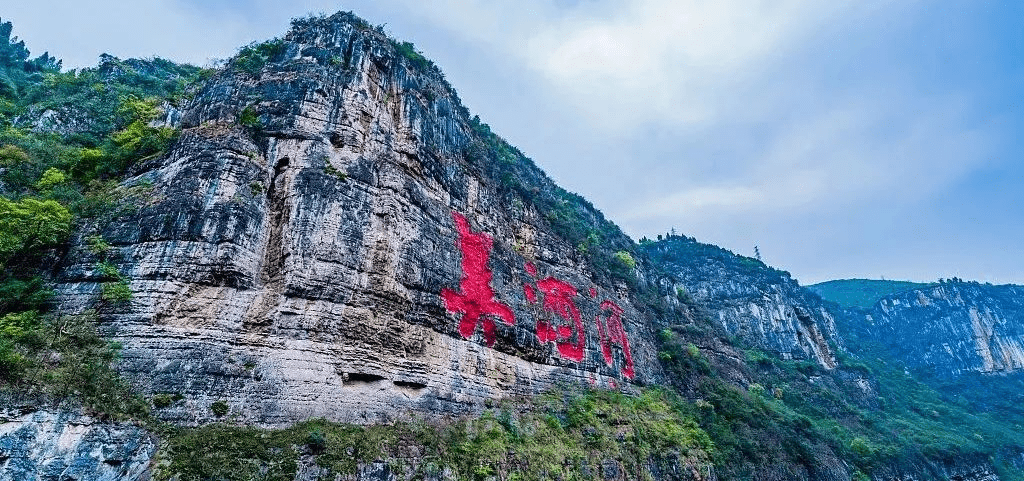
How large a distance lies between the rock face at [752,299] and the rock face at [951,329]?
15.3 m

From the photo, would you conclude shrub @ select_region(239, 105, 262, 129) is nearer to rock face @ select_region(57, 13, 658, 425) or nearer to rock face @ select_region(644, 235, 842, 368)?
rock face @ select_region(57, 13, 658, 425)

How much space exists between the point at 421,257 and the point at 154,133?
1027 cm

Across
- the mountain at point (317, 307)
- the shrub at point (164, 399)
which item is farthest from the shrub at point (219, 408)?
the shrub at point (164, 399)

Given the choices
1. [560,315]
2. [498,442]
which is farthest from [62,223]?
[560,315]

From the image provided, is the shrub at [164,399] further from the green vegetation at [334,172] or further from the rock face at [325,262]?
the green vegetation at [334,172]

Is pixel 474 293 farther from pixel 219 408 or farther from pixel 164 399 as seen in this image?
pixel 164 399

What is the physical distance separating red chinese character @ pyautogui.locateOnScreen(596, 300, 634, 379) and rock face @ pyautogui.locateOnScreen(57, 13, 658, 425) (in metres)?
0.93

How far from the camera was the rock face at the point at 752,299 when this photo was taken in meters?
52.2

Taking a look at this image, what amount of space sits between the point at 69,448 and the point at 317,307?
581cm

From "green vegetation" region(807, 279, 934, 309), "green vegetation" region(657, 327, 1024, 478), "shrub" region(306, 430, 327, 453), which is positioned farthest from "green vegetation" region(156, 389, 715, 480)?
"green vegetation" region(807, 279, 934, 309)

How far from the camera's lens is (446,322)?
17422 millimetres

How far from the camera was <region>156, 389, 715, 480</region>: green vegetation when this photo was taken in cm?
1081

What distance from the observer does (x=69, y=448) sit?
9672 millimetres

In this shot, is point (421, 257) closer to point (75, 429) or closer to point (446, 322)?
point (446, 322)
